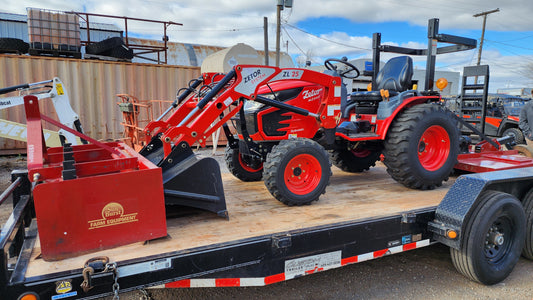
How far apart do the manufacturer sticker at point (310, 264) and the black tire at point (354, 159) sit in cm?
260

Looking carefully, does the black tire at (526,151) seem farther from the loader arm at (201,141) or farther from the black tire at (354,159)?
the loader arm at (201,141)

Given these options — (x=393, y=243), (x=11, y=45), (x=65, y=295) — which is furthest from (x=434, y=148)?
(x=11, y=45)

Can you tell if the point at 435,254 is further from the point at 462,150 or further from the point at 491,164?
the point at 462,150

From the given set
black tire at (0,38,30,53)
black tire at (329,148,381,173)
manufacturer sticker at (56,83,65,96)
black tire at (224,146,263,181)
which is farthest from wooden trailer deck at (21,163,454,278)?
black tire at (0,38,30,53)

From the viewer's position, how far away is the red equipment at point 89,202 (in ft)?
6.85

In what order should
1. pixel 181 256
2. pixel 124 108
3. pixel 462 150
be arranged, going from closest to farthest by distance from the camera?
pixel 181 256
pixel 462 150
pixel 124 108

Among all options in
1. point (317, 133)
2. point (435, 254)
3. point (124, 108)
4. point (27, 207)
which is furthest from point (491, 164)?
point (124, 108)

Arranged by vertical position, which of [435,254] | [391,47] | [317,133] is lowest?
[435,254]

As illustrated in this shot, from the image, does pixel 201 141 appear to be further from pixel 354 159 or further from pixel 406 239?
pixel 354 159

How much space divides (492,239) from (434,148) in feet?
4.60

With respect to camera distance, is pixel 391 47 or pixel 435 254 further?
pixel 391 47

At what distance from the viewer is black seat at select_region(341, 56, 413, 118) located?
477 centimetres

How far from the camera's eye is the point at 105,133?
10664 mm

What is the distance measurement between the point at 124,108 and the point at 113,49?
4.02m
